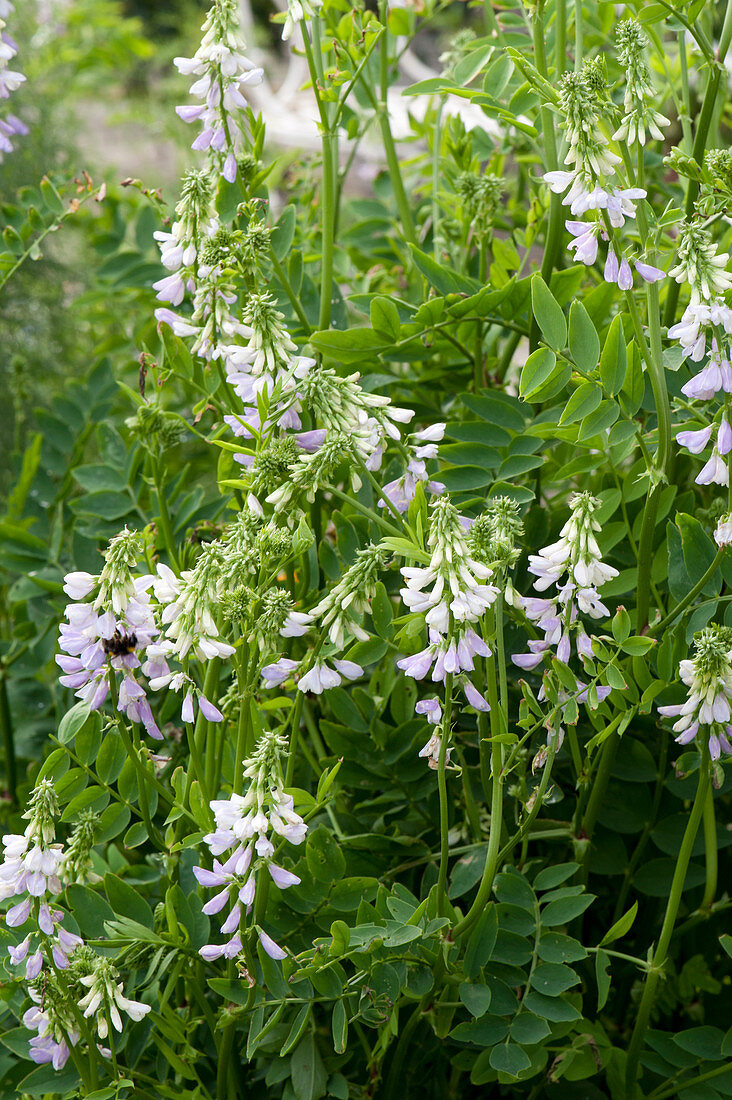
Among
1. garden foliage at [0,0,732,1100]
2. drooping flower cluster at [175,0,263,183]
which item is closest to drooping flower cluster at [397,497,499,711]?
garden foliage at [0,0,732,1100]

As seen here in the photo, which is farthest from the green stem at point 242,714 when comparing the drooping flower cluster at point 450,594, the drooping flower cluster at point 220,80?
the drooping flower cluster at point 220,80

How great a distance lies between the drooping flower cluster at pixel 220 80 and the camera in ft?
2.53

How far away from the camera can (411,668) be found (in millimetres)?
645

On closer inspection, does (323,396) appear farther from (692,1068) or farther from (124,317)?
(124,317)

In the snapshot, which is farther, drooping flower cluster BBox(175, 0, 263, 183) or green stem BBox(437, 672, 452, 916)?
drooping flower cluster BBox(175, 0, 263, 183)

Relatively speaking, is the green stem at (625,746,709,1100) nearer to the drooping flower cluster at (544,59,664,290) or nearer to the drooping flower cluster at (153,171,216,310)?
the drooping flower cluster at (544,59,664,290)

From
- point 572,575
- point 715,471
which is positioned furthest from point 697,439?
point 572,575

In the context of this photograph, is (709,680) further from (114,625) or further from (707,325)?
(114,625)

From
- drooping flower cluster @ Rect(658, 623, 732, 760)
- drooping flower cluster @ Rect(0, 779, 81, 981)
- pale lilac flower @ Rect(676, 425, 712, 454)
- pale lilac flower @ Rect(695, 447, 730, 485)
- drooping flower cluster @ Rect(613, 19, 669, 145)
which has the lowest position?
drooping flower cluster @ Rect(0, 779, 81, 981)

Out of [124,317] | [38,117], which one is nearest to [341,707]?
[124,317]

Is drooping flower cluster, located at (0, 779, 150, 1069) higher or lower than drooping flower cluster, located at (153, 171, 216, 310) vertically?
lower

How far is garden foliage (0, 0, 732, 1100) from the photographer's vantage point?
673 millimetres

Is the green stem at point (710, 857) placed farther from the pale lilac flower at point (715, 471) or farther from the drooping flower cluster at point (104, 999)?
the drooping flower cluster at point (104, 999)

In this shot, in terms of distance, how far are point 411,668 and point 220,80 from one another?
0.48 meters
